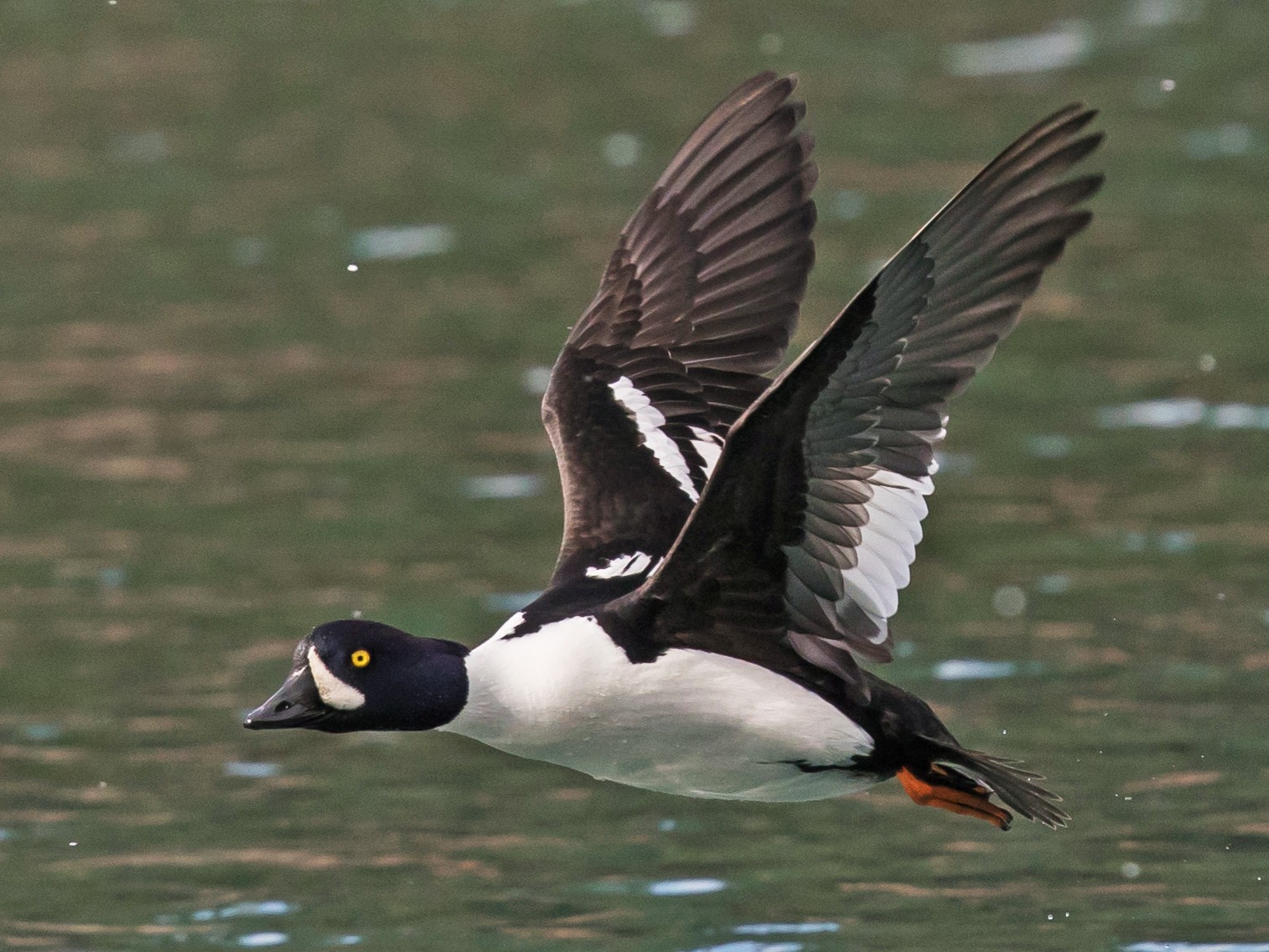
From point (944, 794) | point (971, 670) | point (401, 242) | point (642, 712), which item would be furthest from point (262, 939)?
point (401, 242)

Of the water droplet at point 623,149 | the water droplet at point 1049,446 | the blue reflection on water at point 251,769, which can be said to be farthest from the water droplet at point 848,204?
the blue reflection on water at point 251,769

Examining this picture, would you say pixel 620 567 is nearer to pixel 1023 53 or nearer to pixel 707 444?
pixel 707 444

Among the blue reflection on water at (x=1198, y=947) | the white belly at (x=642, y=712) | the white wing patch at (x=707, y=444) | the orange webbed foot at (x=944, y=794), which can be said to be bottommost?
the blue reflection on water at (x=1198, y=947)

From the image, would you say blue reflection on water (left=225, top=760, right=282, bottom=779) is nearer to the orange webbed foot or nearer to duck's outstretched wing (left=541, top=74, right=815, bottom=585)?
duck's outstretched wing (left=541, top=74, right=815, bottom=585)

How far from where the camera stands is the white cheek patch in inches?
289

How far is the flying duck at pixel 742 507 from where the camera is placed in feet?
22.0

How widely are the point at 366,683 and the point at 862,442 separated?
62.7 inches

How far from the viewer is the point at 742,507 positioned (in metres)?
6.97

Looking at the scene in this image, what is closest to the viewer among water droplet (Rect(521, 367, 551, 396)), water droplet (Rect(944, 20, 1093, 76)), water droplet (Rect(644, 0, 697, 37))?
water droplet (Rect(521, 367, 551, 396))

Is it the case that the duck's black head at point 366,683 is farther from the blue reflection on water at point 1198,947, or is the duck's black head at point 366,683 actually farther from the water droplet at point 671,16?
the water droplet at point 671,16

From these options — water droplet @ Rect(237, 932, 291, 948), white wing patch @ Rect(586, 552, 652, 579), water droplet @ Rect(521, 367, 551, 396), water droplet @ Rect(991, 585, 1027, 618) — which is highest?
water droplet @ Rect(521, 367, 551, 396)

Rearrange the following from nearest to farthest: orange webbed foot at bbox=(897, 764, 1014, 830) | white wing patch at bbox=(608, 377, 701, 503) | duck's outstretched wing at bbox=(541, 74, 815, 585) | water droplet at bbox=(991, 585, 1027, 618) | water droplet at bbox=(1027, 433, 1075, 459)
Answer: orange webbed foot at bbox=(897, 764, 1014, 830) < duck's outstretched wing at bbox=(541, 74, 815, 585) < white wing patch at bbox=(608, 377, 701, 503) < water droplet at bbox=(991, 585, 1027, 618) < water droplet at bbox=(1027, 433, 1075, 459)

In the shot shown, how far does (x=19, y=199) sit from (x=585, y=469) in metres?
11.1

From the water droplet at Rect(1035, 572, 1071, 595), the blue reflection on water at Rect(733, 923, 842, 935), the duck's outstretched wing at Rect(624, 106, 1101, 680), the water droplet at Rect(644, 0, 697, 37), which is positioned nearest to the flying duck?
the duck's outstretched wing at Rect(624, 106, 1101, 680)
